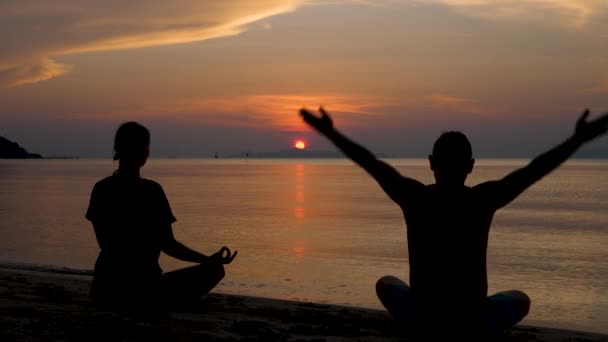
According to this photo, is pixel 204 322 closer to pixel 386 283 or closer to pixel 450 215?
pixel 386 283

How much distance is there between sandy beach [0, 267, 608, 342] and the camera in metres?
5.88

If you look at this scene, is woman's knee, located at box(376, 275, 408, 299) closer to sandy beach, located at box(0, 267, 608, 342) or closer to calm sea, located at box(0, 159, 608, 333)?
sandy beach, located at box(0, 267, 608, 342)

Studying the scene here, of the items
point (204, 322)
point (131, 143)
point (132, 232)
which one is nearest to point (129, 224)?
point (132, 232)

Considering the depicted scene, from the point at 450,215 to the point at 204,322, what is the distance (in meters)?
3.22

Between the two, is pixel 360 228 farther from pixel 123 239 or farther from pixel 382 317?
pixel 123 239

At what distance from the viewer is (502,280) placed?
1505 cm

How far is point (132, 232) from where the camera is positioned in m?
6.09

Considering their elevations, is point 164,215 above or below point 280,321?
above

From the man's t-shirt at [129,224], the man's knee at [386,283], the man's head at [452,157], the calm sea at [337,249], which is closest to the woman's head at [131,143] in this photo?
the man's t-shirt at [129,224]

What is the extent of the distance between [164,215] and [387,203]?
39032 mm

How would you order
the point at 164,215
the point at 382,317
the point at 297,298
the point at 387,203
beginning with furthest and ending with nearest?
1. the point at 387,203
2. the point at 297,298
3. the point at 382,317
4. the point at 164,215

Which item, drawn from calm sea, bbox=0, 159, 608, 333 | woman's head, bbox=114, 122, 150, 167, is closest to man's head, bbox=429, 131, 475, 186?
woman's head, bbox=114, 122, 150, 167

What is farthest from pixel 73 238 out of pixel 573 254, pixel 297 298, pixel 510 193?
pixel 510 193

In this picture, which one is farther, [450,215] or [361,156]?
[450,215]
